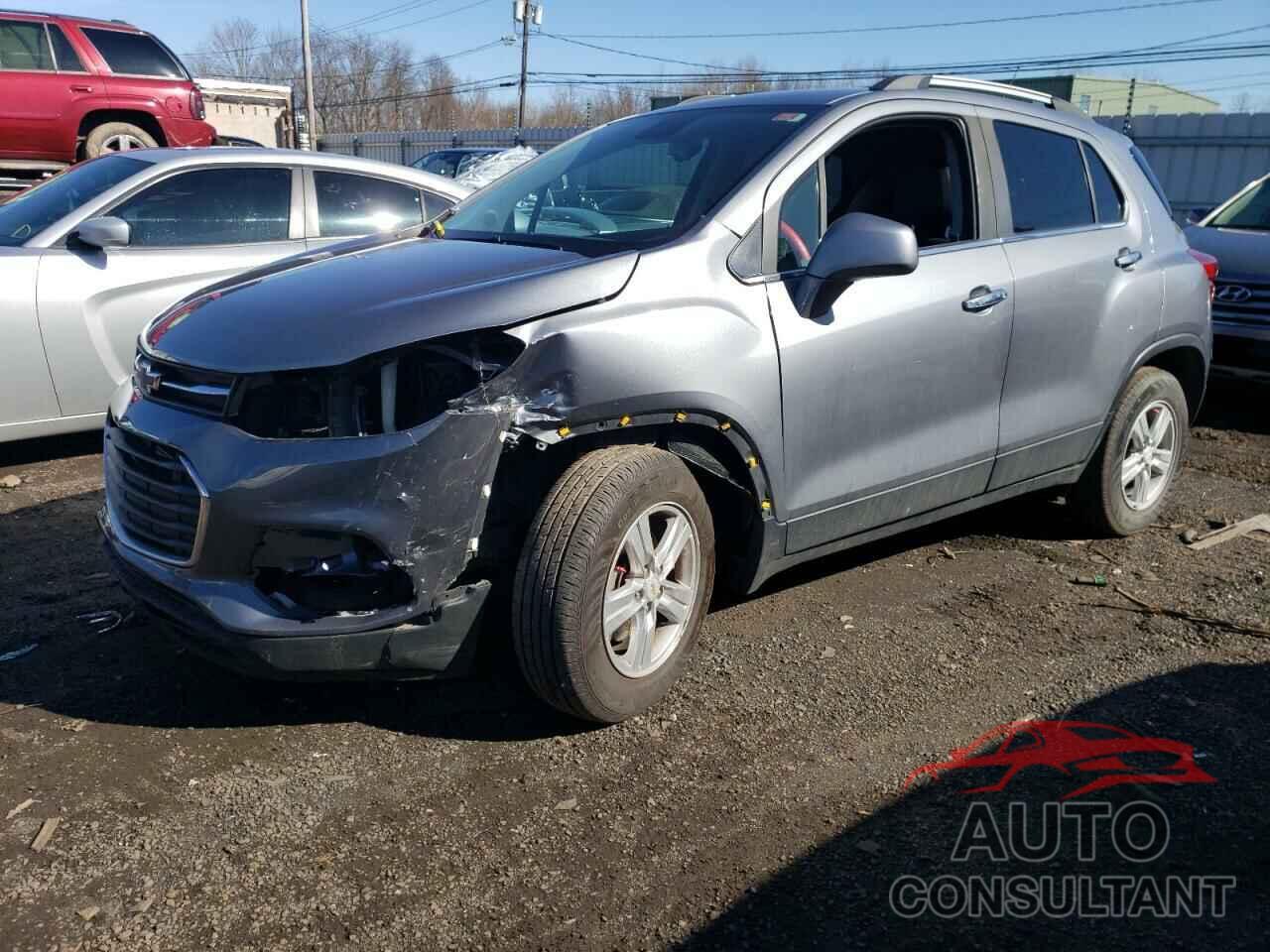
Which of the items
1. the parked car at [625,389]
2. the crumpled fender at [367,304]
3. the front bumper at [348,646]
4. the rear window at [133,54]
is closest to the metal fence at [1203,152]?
the rear window at [133,54]

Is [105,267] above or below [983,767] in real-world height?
above

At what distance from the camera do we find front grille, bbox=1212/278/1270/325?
7578 mm

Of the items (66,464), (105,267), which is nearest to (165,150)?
(105,267)

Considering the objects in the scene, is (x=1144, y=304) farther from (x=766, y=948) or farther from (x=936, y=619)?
(x=766, y=948)

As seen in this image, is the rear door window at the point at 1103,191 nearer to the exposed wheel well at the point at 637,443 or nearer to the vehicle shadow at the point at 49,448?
the exposed wheel well at the point at 637,443

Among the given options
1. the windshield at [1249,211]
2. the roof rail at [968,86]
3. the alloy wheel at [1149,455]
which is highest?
the roof rail at [968,86]

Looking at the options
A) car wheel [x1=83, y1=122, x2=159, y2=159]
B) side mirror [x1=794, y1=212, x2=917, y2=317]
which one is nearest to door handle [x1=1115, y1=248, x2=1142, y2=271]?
side mirror [x1=794, y1=212, x2=917, y2=317]

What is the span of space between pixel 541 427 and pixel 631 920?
1.27m

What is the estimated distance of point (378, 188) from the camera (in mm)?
6641

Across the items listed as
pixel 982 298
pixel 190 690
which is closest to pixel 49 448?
pixel 190 690

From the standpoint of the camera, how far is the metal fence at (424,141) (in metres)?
28.0

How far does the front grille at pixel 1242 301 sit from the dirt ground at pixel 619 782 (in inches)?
148

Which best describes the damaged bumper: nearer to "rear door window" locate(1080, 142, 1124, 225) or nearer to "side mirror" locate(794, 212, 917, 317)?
"side mirror" locate(794, 212, 917, 317)

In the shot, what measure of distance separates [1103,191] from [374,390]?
3.47 meters
